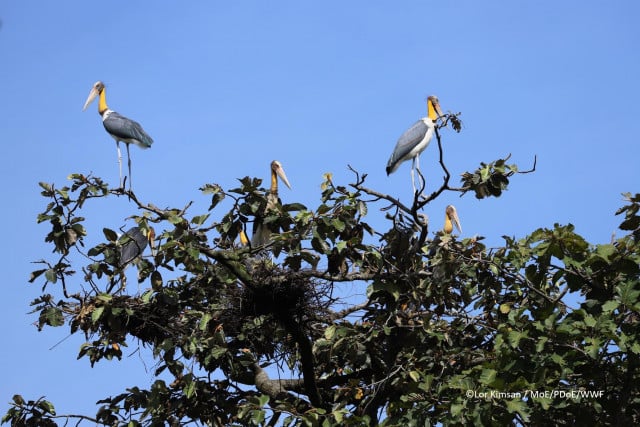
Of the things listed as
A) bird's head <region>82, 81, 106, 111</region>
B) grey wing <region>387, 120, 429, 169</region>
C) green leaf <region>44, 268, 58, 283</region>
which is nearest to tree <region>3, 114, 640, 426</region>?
green leaf <region>44, 268, 58, 283</region>

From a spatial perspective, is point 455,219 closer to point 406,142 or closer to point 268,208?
point 406,142

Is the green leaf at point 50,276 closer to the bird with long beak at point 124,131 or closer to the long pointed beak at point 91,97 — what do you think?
the bird with long beak at point 124,131

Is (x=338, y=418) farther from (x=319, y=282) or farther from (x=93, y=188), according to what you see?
A: (x=93, y=188)

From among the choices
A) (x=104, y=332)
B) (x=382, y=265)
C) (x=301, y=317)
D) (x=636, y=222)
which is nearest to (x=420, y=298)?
(x=382, y=265)

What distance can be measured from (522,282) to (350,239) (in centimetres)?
136

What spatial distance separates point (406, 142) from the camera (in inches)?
504

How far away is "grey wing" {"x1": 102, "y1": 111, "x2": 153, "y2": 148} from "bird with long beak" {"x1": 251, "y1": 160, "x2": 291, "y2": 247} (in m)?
1.59

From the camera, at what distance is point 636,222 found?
798 cm

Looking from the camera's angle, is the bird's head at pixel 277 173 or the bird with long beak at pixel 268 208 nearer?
the bird with long beak at pixel 268 208

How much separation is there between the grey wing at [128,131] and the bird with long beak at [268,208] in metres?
1.59

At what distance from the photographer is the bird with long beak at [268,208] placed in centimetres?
850

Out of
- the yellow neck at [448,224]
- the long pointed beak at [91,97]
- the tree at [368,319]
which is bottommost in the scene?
the tree at [368,319]

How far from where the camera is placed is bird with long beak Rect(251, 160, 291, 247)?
8500mm

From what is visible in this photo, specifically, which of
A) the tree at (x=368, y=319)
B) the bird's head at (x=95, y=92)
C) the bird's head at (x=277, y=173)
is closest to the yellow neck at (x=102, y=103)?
the bird's head at (x=95, y=92)
